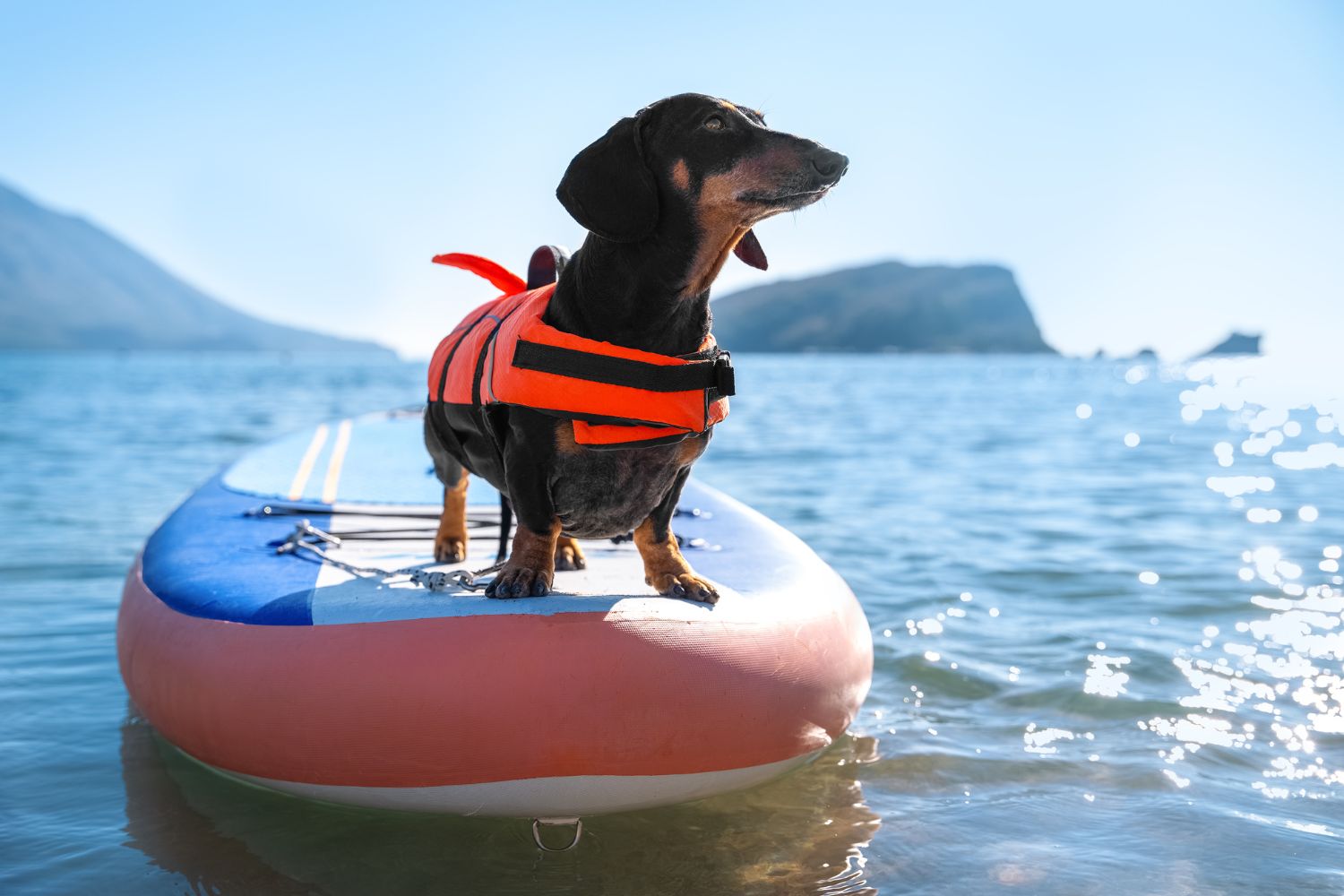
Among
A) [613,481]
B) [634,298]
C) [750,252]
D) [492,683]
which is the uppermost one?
[750,252]

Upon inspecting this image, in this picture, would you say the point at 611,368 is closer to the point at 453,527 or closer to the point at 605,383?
the point at 605,383

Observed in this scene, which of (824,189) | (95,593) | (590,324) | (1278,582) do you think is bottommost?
(95,593)

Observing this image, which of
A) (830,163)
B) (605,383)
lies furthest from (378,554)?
(830,163)

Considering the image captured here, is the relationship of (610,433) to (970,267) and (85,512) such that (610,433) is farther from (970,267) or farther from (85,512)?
(970,267)

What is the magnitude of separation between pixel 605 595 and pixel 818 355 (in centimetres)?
12707

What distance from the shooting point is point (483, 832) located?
10.3 feet

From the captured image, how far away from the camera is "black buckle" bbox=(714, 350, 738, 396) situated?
2840mm

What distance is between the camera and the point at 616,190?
2588 mm

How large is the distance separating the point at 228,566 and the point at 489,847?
128 centimetres

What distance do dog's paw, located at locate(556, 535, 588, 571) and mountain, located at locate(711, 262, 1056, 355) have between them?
11604 centimetres

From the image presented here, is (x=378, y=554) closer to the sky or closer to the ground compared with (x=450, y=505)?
closer to the ground

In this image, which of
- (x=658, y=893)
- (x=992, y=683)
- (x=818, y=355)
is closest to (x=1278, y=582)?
(x=992, y=683)

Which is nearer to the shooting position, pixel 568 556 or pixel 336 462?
pixel 568 556

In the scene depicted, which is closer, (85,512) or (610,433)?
(610,433)
